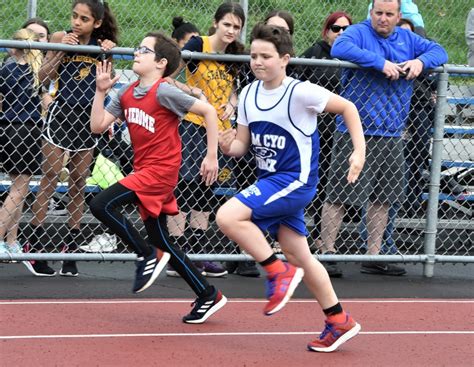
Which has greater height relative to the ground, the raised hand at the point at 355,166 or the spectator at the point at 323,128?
the raised hand at the point at 355,166

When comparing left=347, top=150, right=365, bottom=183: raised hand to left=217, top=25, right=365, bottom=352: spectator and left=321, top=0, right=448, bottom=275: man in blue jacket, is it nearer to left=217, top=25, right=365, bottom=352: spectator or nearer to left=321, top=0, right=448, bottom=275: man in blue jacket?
left=217, top=25, right=365, bottom=352: spectator

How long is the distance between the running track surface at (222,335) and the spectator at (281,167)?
348 millimetres

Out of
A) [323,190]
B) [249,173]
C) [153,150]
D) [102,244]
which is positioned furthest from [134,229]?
[323,190]

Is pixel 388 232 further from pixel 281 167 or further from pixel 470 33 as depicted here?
pixel 470 33

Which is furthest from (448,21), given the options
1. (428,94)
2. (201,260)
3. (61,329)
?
(61,329)

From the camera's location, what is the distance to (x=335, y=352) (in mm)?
6309

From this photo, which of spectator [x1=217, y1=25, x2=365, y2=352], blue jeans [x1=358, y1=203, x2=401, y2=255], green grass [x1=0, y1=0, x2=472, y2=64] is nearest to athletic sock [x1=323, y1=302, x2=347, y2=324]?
spectator [x1=217, y1=25, x2=365, y2=352]

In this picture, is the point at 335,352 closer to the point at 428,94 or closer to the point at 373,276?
the point at 373,276

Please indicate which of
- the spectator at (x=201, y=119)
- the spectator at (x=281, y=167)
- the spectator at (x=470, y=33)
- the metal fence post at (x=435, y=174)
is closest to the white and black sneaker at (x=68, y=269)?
the spectator at (x=201, y=119)

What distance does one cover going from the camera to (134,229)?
6.76 m

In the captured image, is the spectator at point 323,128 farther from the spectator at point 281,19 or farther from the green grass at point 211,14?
the green grass at point 211,14

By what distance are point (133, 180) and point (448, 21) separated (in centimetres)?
725

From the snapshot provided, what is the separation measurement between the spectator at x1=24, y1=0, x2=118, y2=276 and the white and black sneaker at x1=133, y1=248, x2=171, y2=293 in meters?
1.75

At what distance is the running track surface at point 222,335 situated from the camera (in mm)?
5992
